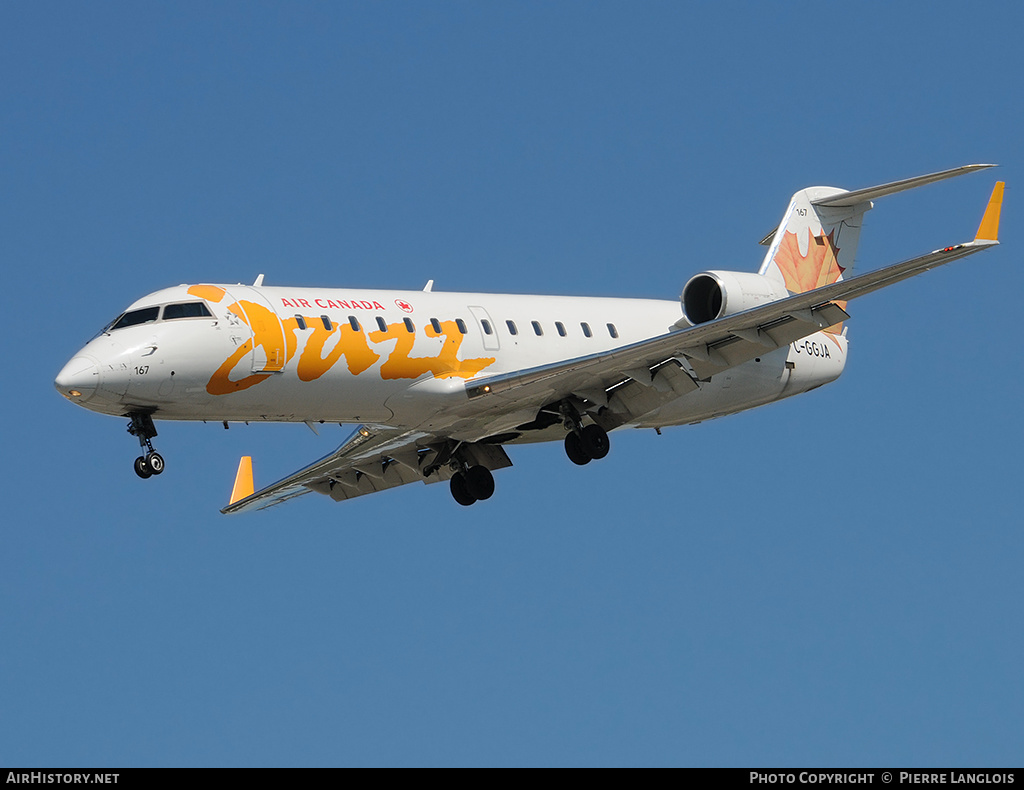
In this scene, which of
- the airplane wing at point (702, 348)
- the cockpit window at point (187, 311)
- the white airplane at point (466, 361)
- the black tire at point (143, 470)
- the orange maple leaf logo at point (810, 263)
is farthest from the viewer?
the orange maple leaf logo at point (810, 263)

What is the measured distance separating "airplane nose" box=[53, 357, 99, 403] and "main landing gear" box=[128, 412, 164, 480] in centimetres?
88

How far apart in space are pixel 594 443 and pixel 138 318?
7.28 metres

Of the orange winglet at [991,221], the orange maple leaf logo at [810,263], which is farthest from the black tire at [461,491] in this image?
the orange winglet at [991,221]

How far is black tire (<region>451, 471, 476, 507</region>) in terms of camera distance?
89.8 ft

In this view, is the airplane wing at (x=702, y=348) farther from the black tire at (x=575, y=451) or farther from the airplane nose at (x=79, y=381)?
the airplane nose at (x=79, y=381)

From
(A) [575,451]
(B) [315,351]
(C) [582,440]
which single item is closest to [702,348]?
(C) [582,440]

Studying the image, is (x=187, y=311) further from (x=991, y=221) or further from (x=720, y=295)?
(x=991, y=221)

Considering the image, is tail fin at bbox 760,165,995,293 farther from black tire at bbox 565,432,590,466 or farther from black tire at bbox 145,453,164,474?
black tire at bbox 145,453,164,474

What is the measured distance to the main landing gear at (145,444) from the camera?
72.6 ft

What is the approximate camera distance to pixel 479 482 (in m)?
27.2

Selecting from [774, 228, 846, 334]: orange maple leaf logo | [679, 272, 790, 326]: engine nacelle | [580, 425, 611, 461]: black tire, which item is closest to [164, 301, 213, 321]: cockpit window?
[580, 425, 611, 461]: black tire

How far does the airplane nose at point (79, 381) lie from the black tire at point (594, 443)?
764cm
